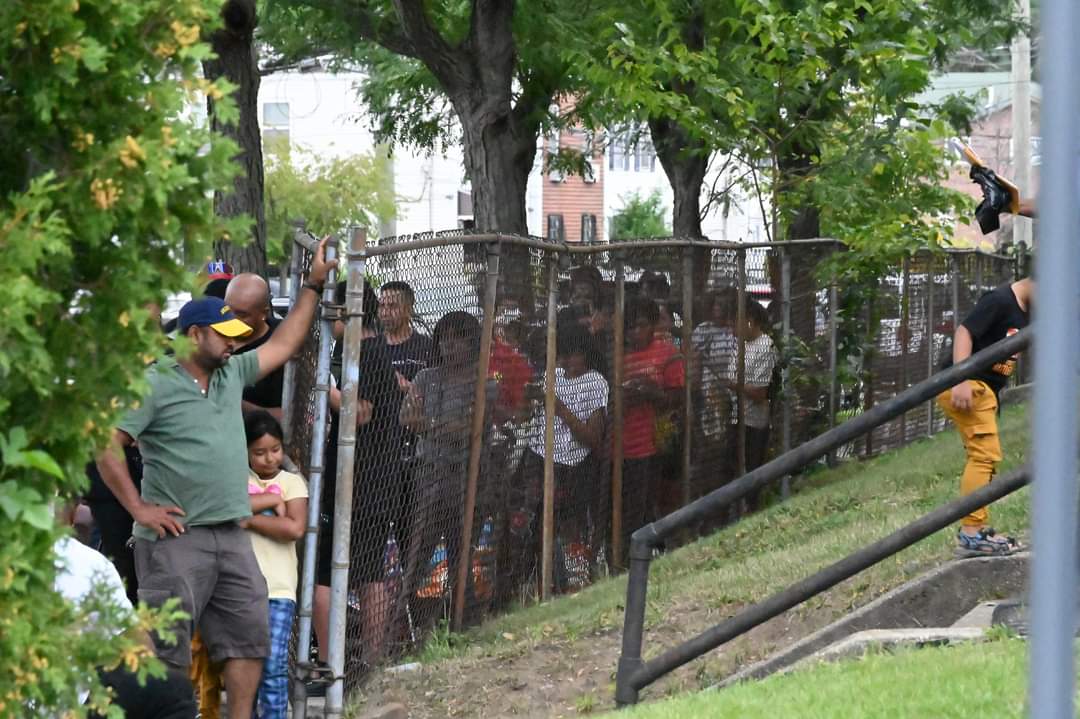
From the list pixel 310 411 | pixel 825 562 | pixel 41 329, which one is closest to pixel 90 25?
pixel 41 329

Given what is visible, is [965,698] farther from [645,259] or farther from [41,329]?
[645,259]

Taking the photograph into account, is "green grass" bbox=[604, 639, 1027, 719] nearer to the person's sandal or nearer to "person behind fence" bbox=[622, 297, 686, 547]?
the person's sandal

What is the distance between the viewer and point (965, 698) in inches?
203

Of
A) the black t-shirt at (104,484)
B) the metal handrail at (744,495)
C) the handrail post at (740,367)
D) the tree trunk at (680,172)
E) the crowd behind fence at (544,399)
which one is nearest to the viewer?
the metal handrail at (744,495)

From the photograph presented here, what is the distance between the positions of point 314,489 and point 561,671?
63.3 inches

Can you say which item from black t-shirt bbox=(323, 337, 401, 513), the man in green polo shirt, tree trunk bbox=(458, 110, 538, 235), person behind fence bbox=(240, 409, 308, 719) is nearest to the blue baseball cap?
the man in green polo shirt

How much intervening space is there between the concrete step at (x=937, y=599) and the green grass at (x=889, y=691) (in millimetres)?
1047

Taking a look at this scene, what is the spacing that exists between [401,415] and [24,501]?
4.61 meters

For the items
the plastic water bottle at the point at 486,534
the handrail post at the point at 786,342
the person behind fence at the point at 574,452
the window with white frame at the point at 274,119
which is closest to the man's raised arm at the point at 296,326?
the plastic water bottle at the point at 486,534

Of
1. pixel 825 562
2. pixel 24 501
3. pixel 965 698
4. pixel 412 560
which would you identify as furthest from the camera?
pixel 825 562

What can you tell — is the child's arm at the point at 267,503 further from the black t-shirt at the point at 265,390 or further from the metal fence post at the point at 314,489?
the black t-shirt at the point at 265,390

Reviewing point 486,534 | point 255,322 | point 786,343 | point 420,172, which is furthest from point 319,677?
point 420,172

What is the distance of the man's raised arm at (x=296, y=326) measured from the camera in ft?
21.9

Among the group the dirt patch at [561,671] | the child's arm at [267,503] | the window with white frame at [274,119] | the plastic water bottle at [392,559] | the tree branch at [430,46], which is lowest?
the dirt patch at [561,671]
